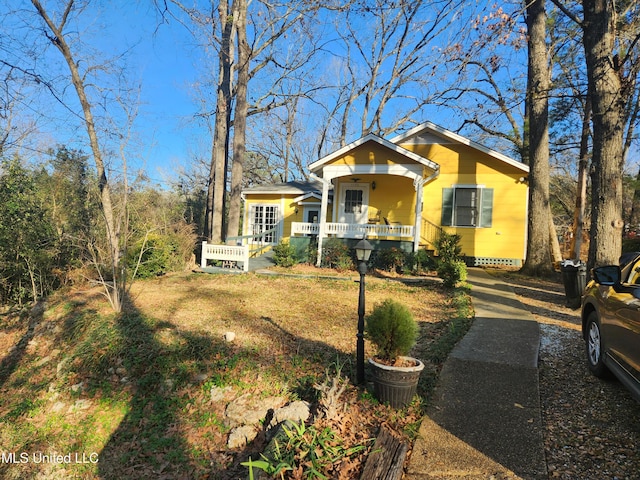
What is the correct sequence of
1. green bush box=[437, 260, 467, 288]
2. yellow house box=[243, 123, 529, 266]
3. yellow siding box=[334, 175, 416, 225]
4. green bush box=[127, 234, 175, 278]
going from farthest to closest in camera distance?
yellow siding box=[334, 175, 416, 225]
yellow house box=[243, 123, 529, 266]
green bush box=[127, 234, 175, 278]
green bush box=[437, 260, 467, 288]

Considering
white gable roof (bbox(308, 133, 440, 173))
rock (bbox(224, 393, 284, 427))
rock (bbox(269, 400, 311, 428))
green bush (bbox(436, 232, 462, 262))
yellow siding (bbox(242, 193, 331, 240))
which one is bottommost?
rock (bbox(224, 393, 284, 427))

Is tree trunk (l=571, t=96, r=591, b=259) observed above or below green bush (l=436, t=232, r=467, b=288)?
above

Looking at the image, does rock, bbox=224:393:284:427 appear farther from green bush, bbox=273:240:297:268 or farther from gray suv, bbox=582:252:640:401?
green bush, bbox=273:240:297:268

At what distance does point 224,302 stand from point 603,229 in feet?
25.0

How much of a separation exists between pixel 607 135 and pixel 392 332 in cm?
635

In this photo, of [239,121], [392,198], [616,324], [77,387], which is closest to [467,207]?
[392,198]

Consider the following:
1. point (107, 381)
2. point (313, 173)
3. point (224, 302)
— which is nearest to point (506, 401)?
point (107, 381)

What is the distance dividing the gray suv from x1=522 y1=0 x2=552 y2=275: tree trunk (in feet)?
25.4

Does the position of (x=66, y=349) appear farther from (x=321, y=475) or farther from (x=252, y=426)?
(x=321, y=475)

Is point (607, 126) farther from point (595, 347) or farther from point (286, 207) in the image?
point (286, 207)

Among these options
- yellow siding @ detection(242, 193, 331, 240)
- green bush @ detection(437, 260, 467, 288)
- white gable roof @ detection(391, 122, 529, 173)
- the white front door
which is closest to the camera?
green bush @ detection(437, 260, 467, 288)

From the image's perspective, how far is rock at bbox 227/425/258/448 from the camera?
3.56 meters

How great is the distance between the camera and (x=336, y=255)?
12.5m

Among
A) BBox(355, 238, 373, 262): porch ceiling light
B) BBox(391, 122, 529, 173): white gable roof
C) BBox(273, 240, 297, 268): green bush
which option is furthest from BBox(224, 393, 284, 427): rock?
BBox(391, 122, 529, 173): white gable roof
